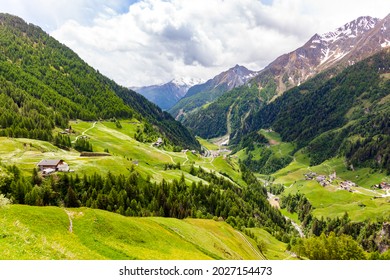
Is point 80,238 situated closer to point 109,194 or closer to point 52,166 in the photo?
point 109,194

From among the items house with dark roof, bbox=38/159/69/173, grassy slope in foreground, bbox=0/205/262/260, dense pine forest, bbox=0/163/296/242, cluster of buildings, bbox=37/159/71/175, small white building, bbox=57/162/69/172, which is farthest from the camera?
small white building, bbox=57/162/69/172

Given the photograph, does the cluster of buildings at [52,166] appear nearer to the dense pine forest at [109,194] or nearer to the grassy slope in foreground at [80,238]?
the dense pine forest at [109,194]

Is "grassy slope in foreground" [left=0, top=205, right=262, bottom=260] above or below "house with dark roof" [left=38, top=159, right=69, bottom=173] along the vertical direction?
below

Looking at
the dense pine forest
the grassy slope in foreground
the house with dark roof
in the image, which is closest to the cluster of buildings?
the house with dark roof

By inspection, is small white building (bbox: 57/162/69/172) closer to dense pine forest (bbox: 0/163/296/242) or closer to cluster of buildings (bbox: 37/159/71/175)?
cluster of buildings (bbox: 37/159/71/175)

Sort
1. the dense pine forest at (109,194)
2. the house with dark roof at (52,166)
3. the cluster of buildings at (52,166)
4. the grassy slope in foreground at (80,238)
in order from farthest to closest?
the house with dark roof at (52,166), the cluster of buildings at (52,166), the dense pine forest at (109,194), the grassy slope in foreground at (80,238)

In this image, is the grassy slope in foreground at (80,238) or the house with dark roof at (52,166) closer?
the grassy slope in foreground at (80,238)

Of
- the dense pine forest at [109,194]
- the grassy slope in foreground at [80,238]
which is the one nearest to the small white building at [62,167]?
the dense pine forest at [109,194]

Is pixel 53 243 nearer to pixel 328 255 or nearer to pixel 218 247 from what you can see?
pixel 218 247

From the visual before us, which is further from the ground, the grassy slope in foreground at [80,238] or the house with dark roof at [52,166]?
the house with dark roof at [52,166]

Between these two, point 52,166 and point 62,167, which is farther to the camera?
point 62,167

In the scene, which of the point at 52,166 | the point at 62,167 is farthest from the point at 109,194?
the point at 52,166

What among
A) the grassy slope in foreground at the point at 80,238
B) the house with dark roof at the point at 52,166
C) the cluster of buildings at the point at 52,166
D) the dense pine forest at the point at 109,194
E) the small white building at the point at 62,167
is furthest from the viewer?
the small white building at the point at 62,167
